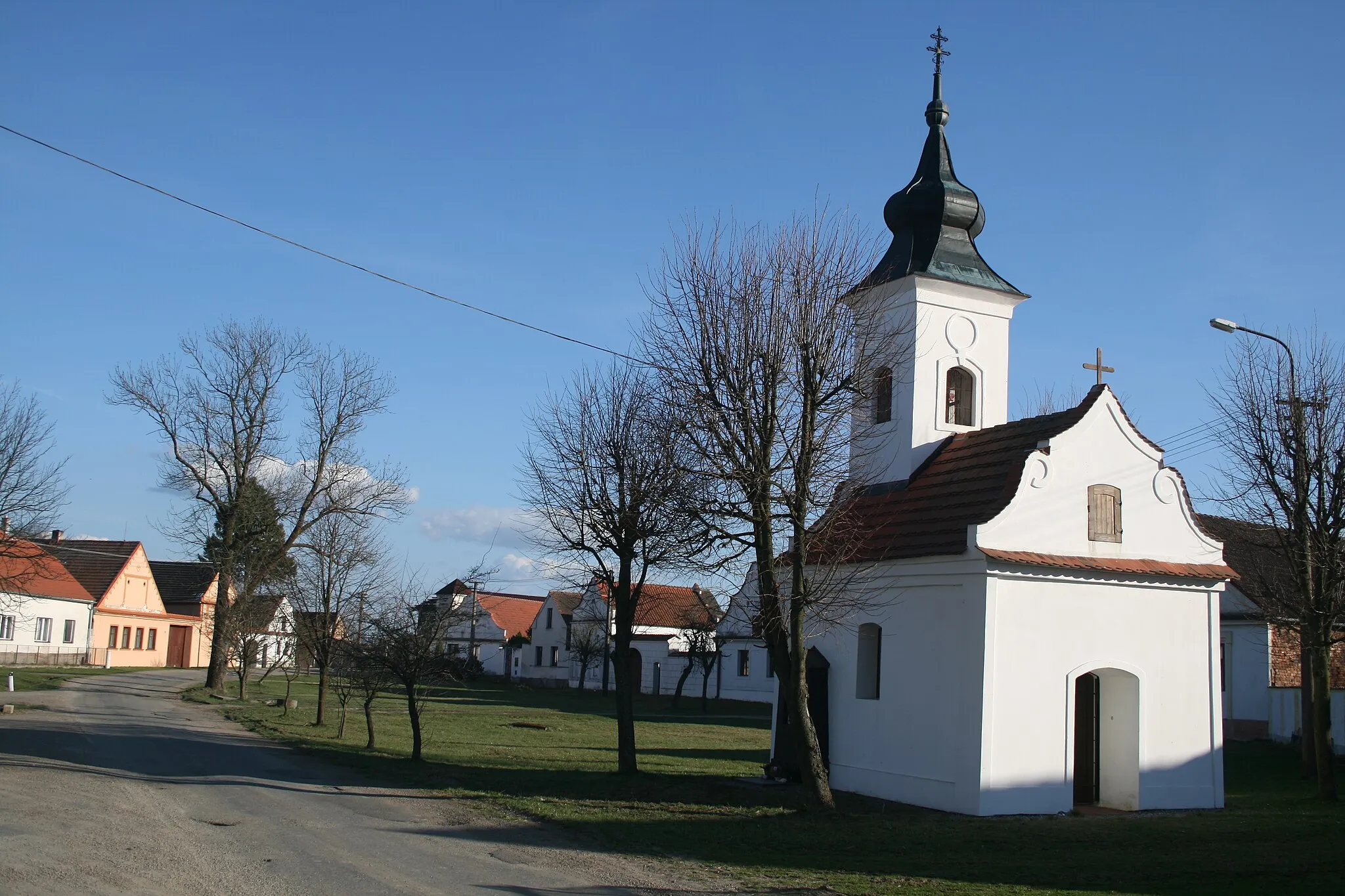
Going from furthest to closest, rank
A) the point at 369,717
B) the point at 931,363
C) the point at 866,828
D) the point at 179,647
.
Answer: the point at 179,647
the point at 369,717
the point at 931,363
the point at 866,828

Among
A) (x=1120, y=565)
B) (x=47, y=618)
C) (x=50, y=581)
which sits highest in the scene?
(x=1120, y=565)

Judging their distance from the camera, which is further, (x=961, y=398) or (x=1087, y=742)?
(x=961, y=398)

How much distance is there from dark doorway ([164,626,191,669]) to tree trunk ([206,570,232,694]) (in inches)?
1273

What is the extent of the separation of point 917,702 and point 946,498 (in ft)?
11.9

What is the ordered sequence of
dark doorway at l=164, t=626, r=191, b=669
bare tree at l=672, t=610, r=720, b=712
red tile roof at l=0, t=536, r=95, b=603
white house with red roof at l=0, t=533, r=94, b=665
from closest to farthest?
red tile roof at l=0, t=536, r=95, b=603 → bare tree at l=672, t=610, r=720, b=712 → white house with red roof at l=0, t=533, r=94, b=665 → dark doorway at l=164, t=626, r=191, b=669

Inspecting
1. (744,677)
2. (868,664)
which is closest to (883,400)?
(868,664)

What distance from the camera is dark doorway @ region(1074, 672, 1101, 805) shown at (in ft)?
63.7

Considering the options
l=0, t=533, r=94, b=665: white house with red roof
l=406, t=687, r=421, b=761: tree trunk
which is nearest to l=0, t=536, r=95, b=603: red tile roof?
l=0, t=533, r=94, b=665: white house with red roof

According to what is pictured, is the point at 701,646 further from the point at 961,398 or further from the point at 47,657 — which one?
the point at 47,657

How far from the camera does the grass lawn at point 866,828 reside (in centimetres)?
1195

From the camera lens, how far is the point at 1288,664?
107 ft

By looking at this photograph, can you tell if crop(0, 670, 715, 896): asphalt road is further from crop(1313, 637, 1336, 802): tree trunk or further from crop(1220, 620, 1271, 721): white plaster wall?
crop(1220, 620, 1271, 721): white plaster wall

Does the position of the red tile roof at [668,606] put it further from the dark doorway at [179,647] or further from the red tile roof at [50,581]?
the dark doorway at [179,647]

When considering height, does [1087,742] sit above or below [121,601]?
below
